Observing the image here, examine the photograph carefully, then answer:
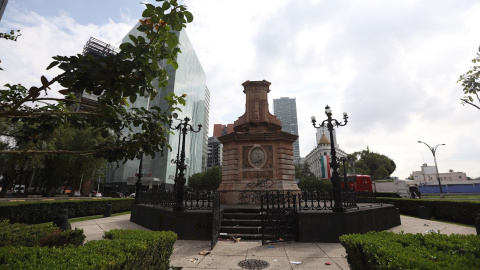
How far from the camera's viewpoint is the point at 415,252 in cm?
355

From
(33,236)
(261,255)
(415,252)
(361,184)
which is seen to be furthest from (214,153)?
(415,252)

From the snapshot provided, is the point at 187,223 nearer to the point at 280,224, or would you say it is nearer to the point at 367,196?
the point at 280,224

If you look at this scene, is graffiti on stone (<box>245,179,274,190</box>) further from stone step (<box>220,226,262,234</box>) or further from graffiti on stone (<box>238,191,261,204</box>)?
stone step (<box>220,226,262,234</box>)

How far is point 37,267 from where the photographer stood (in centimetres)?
282

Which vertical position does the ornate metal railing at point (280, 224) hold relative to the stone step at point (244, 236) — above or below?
above

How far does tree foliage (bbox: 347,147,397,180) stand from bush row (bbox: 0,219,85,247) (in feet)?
259

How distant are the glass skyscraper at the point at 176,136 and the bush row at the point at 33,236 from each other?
44086mm

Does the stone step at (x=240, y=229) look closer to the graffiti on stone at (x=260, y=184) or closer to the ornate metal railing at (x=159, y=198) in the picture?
the ornate metal railing at (x=159, y=198)

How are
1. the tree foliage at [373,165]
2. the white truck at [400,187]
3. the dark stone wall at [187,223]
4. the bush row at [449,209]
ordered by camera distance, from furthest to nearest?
the tree foliage at [373,165]
the white truck at [400,187]
the bush row at [449,209]
the dark stone wall at [187,223]

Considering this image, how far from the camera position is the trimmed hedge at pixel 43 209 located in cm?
1362

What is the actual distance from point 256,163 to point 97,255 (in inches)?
535

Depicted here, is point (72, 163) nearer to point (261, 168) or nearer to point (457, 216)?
point (261, 168)

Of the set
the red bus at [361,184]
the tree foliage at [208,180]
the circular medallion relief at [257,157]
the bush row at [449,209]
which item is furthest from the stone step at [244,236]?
the tree foliage at [208,180]

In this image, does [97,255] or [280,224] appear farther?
[280,224]
